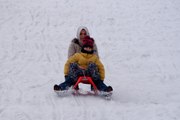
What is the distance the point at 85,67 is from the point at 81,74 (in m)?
0.15

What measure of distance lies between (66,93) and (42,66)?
2.25 m

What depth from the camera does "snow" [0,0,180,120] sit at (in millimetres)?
6340

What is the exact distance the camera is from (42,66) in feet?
29.5

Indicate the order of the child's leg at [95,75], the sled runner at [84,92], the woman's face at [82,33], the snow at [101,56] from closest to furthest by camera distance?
the snow at [101,56], the sled runner at [84,92], the child's leg at [95,75], the woman's face at [82,33]

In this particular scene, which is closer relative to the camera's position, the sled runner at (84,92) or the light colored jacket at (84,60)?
the sled runner at (84,92)

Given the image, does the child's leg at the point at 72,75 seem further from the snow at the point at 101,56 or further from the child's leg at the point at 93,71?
the snow at the point at 101,56

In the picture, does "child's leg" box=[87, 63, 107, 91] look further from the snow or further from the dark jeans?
the snow

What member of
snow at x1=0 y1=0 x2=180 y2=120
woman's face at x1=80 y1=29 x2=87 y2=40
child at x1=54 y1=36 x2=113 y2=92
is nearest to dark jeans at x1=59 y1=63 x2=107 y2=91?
child at x1=54 y1=36 x2=113 y2=92

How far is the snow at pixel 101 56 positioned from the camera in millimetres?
6340

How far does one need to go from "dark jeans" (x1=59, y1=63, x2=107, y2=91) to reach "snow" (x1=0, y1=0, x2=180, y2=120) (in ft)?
0.99

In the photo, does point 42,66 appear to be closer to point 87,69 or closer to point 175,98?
point 87,69

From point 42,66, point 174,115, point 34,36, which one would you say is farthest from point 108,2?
point 174,115

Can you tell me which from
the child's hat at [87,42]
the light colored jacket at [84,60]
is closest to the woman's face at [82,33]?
the child's hat at [87,42]

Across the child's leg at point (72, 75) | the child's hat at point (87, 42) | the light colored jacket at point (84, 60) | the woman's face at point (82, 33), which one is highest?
the woman's face at point (82, 33)
